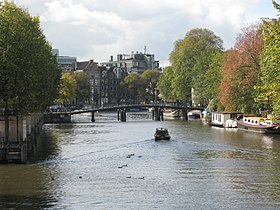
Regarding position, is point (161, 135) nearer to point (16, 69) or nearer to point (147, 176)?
point (16, 69)

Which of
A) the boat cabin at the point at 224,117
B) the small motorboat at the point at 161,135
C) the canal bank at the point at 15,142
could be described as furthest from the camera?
the boat cabin at the point at 224,117

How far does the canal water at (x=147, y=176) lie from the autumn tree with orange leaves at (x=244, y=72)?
21.2 metres

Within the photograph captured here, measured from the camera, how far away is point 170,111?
15962 centimetres

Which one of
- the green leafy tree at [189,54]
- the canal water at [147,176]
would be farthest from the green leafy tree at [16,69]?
the green leafy tree at [189,54]

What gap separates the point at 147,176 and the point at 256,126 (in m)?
42.8

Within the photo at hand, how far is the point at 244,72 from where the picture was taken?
90.6 meters

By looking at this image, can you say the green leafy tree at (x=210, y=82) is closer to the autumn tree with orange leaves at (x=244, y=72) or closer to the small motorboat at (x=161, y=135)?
the autumn tree with orange leaves at (x=244, y=72)

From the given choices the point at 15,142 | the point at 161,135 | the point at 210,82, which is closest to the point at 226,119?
the point at 210,82

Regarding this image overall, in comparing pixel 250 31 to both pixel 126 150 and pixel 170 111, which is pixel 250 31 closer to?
pixel 126 150

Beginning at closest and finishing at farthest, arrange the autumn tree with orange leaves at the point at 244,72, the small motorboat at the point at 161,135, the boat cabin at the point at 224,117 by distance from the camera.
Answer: the small motorboat at the point at 161,135 → the autumn tree with orange leaves at the point at 244,72 → the boat cabin at the point at 224,117

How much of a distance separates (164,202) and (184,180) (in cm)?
748

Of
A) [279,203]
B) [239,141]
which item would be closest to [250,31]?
[239,141]

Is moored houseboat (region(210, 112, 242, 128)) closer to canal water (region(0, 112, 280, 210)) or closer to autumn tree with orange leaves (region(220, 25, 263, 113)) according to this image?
autumn tree with orange leaves (region(220, 25, 263, 113))

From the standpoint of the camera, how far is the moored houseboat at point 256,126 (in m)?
80.7
